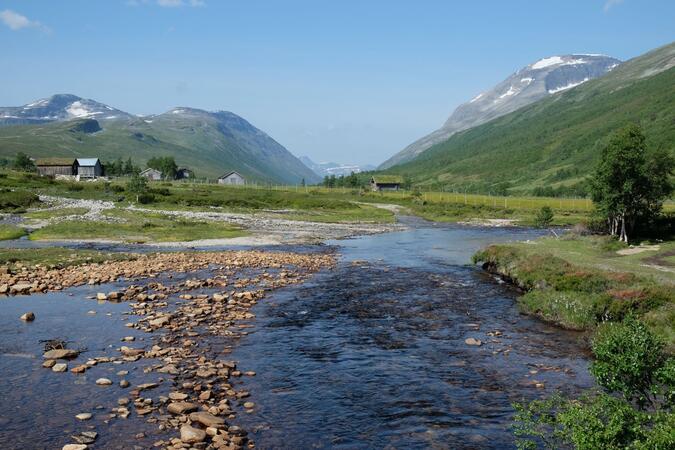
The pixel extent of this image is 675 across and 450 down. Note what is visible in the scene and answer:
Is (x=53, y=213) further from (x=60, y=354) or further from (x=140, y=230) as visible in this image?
(x=60, y=354)

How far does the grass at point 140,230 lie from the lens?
226ft

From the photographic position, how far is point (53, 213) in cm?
9169

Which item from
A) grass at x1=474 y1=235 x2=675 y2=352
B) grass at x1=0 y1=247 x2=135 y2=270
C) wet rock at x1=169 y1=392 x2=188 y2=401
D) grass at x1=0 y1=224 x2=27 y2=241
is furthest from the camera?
grass at x1=0 y1=224 x2=27 y2=241

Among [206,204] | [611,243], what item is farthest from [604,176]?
[206,204]

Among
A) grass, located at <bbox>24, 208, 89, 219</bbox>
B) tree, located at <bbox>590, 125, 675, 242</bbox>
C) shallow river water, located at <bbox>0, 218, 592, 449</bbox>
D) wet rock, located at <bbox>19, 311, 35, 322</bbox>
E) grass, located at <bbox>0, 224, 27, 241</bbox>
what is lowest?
shallow river water, located at <bbox>0, 218, 592, 449</bbox>

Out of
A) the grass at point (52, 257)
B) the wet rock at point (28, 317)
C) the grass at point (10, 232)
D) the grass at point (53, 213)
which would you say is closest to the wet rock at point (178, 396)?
the wet rock at point (28, 317)

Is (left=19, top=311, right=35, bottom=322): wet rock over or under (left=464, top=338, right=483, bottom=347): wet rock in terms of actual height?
over

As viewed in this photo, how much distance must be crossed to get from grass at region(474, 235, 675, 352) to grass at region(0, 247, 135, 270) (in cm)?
3657

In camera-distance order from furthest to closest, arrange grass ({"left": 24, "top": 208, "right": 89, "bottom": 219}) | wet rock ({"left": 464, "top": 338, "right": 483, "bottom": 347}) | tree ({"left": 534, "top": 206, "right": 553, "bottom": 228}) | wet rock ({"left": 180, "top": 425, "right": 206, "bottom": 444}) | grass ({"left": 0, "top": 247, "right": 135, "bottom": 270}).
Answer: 1. tree ({"left": 534, "top": 206, "right": 553, "bottom": 228})
2. grass ({"left": 24, "top": 208, "right": 89, "bottom": 219})
3. grass ({"left": 0, "top": 247, "right": 135, "bottom": 270})
4. wet rock ({"left": 464, "top": 338, "right": 483, "bottom": 347})
5. wet rock ({"left": 180, "top": 425, "right": 206, "bottom": 444})

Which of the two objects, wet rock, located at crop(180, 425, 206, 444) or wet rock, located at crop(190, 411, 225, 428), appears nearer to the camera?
wet rock, located at crop(180, 425, 206, 444)

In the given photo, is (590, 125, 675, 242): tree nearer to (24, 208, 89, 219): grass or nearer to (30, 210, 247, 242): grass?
(30, 210, 247, 242): grass

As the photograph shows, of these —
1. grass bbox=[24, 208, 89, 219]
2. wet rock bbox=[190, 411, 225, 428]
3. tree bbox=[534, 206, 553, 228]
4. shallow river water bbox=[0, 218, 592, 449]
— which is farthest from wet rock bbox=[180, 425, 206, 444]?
tree bbox=[534, 206, 553, 228]

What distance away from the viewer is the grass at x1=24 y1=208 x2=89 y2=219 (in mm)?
87938

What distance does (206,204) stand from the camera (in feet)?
440
